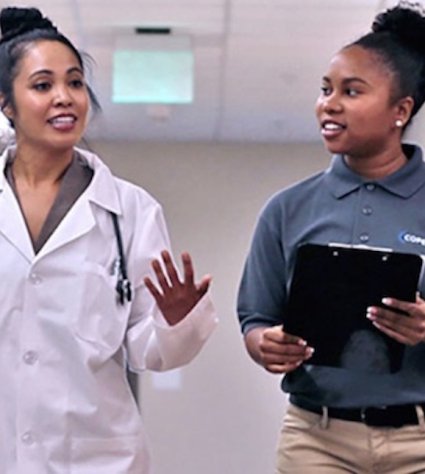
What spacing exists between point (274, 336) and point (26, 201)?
0.58m

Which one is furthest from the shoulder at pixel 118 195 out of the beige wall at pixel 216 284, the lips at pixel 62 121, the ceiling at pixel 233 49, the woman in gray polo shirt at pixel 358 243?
the beige wall at pixel 216 284

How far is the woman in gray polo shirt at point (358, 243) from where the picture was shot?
1814 mm

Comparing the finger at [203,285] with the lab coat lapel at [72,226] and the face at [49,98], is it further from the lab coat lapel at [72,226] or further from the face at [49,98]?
the face at [49,98]

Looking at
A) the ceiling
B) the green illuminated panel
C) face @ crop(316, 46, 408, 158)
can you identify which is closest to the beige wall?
the ceiling

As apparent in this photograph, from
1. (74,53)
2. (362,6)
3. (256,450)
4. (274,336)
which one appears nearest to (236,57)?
(362,6)

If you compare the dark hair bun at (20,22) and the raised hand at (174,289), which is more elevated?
the dark hair bun at (20,22)

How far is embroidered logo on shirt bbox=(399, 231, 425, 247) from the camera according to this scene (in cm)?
187

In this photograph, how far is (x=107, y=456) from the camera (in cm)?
192

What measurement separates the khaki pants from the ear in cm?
58

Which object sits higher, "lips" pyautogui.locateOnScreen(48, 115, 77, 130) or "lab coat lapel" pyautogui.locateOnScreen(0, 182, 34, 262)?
"lips" pyautogui.locateOnScreen(48, 115, 77, 130)

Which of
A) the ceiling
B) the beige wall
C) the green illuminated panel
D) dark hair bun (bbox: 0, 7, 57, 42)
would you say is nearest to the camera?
dark hair bun (bbox: 0, 7, 57, 42)

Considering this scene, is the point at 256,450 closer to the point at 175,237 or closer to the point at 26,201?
the point at 175,237

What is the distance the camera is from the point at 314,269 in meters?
1.75

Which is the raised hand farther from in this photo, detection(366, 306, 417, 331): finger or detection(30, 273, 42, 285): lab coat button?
detection(366, 306, 417, 331): finger
